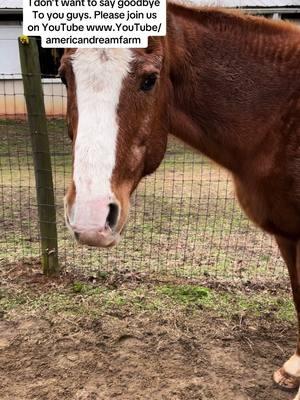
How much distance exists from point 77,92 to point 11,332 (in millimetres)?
2229

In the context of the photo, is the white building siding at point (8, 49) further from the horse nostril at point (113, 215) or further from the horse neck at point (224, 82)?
the horse nostril at point (113, 215)

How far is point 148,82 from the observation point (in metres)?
2.00

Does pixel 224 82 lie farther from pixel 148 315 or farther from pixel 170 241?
pixel 170 241

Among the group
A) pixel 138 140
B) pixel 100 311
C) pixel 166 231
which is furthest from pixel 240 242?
pixel 138 140

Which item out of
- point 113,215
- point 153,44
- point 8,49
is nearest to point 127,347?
point 113,215

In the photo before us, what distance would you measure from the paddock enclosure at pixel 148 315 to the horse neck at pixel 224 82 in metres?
0.67

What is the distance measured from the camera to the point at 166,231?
5328mm

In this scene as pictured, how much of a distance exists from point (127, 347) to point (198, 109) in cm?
181

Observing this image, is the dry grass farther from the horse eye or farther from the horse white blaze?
the horse white blaze

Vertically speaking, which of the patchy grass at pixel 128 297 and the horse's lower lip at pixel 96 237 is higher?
the horse's lower lip at pixel 96 237

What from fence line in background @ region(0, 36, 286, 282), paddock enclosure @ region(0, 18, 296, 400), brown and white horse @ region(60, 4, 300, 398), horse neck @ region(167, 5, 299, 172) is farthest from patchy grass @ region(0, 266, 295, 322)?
horse neck @ region(167, 5, 299, 172)

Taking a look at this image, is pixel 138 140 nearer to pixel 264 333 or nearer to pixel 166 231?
pixel 264 333

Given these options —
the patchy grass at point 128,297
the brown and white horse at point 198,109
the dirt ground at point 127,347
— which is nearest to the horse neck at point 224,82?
the brown and white horse at point 198,109

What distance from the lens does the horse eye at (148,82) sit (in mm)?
1980
